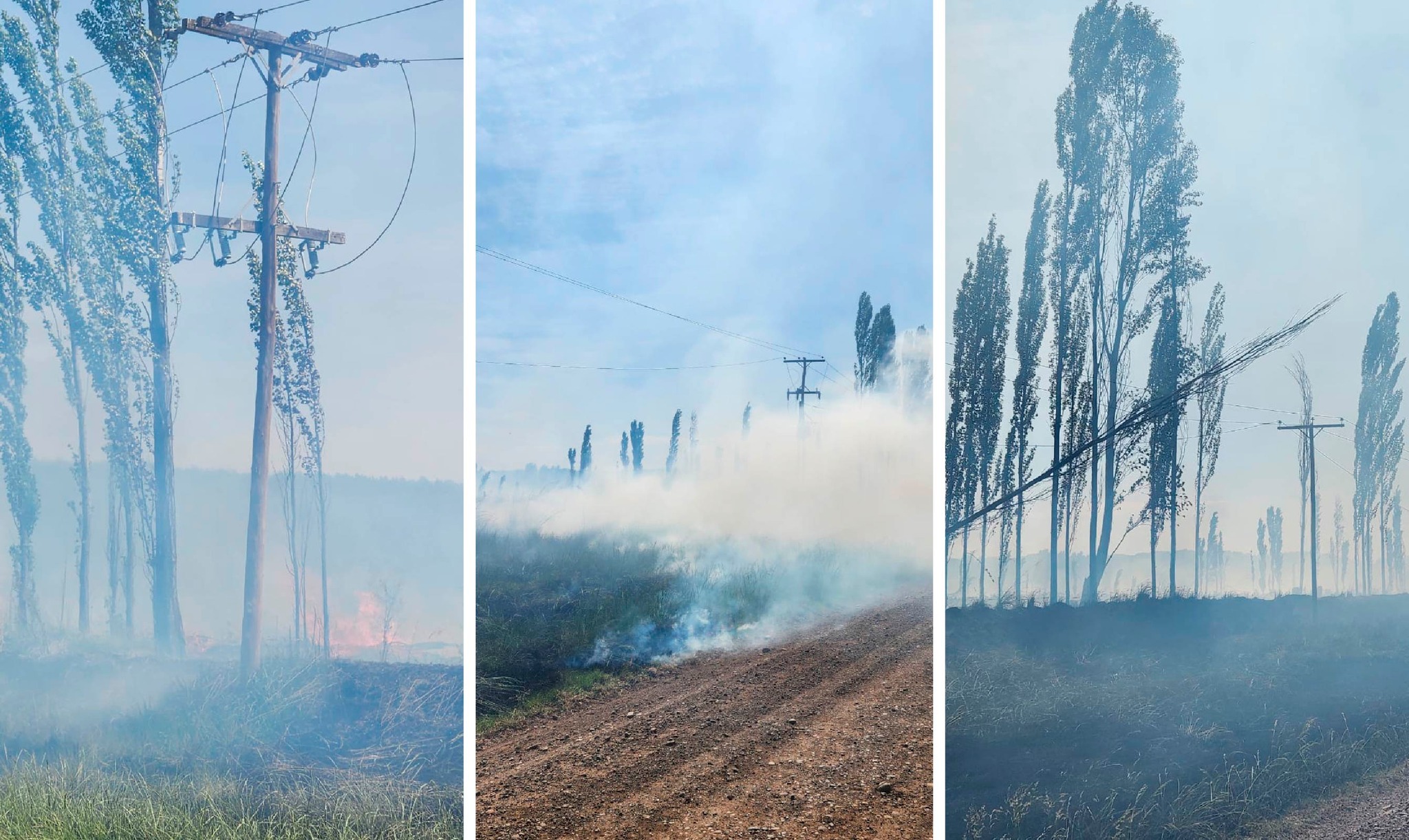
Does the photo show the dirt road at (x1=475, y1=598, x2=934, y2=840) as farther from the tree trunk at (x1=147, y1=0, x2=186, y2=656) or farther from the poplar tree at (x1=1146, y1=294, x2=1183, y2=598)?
the tree trunk at (x1=147, y1=0, x2=186, y2=656)

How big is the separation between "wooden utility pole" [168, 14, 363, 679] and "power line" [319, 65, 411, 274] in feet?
0.39

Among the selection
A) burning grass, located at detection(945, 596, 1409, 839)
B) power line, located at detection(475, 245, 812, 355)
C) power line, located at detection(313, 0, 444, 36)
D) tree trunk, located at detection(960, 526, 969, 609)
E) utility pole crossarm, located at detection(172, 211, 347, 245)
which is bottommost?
burning grass, located at detection(945, 596, 1409, 839)

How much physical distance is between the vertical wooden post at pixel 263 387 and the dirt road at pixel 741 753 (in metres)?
1.19

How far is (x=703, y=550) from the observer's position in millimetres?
4863

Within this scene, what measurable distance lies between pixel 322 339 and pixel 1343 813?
5044 mm

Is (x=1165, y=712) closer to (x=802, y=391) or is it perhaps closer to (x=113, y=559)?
(x=802, y=391)

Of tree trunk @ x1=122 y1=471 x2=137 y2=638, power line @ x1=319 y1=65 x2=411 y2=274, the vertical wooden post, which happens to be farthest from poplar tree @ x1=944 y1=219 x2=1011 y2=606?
tree trunk @ x1=122 y1=471 x2=137 y2=638

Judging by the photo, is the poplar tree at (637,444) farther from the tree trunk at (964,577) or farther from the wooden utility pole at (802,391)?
the tree trunk at (964,577)

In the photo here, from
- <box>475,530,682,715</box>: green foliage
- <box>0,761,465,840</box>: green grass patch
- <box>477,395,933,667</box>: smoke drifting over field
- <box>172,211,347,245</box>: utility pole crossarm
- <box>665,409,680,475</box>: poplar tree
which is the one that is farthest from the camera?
<box>665,409,680,475</box>: poplar tree

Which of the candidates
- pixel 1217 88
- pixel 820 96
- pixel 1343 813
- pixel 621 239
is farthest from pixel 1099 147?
pixel 1343 813

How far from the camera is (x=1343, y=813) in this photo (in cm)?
414

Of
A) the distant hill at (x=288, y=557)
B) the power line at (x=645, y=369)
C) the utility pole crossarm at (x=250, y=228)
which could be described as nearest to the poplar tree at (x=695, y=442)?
the power line at (x=645, y=369)

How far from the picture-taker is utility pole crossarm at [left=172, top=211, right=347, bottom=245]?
432 cm

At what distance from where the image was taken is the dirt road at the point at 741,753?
4.40 m
